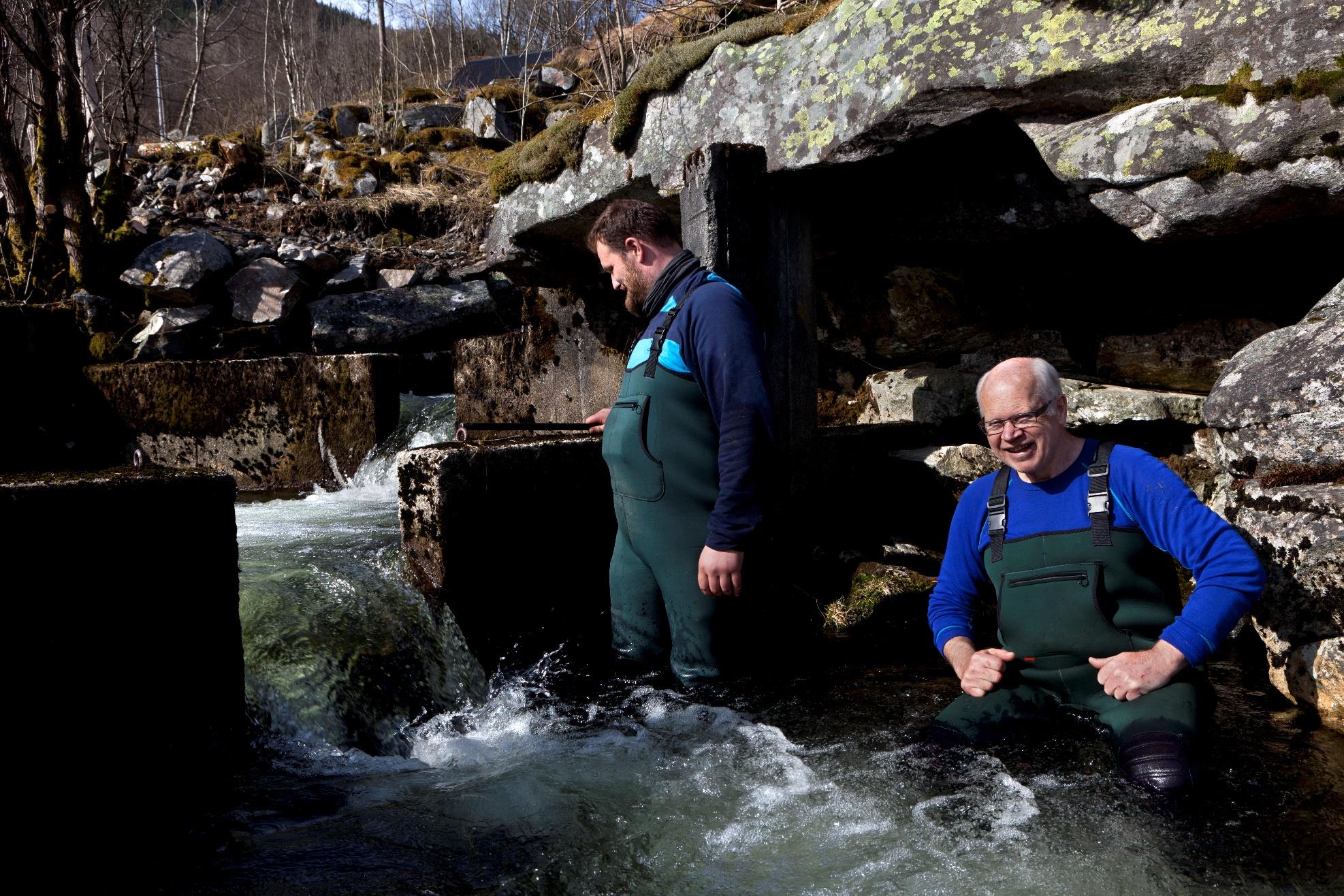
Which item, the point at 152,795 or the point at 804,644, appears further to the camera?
the point at 804,644

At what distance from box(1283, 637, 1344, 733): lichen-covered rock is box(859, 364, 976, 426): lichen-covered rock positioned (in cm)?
231

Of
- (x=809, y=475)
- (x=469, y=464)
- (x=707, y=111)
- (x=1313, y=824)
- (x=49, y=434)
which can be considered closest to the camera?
(x=1313, y=824)

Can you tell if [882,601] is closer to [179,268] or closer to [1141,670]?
[1141,670]

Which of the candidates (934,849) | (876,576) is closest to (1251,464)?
(876,576)

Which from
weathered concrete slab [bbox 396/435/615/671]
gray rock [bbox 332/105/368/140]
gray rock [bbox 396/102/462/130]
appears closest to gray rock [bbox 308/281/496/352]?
weathered concrete slab [bbox 396/435/615/671]

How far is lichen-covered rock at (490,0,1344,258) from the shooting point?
374 cm

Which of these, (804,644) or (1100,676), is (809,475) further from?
(1100,676)

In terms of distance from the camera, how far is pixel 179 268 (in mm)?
9523

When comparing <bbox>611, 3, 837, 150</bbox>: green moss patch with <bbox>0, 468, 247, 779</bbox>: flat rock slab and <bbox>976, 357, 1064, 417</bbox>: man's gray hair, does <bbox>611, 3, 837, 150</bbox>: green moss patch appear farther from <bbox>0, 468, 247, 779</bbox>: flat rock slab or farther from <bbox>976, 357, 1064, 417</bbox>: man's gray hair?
<bbox>0, 468, 247, 779</bbox>: flat rock slab

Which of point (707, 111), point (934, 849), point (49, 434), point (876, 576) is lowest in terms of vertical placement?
point (934, 849)

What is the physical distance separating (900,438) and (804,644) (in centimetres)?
137

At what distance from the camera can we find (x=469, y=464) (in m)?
3.78

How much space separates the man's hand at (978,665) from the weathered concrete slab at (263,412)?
531 cm

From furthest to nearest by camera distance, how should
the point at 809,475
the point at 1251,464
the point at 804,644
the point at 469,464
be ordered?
1. the point at 809,475
2. the point at 804,644
3. the point at 469,464
4. the point at 1251,464
